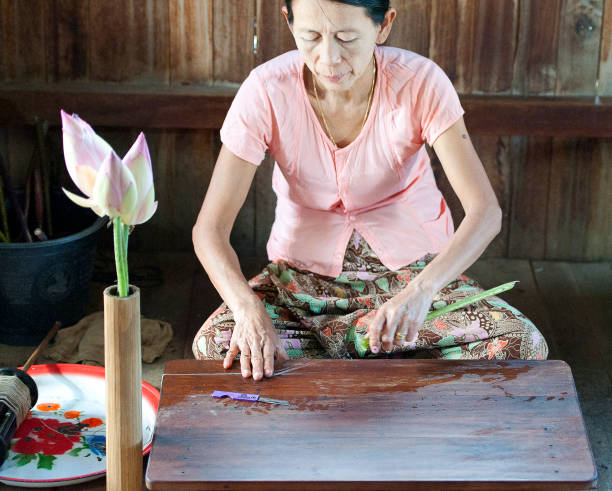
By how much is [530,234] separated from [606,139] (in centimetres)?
43

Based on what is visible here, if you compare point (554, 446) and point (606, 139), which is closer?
point (554, 446)

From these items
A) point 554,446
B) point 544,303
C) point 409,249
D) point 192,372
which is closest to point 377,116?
point 409,249

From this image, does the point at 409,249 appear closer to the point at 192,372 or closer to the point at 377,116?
the point at 377,116

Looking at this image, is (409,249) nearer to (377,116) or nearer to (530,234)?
(377,116)

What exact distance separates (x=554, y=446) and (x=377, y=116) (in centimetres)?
97

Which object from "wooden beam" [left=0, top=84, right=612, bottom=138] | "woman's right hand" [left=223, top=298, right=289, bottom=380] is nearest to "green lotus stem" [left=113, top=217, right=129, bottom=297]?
"woman's right hand" [left=223, top=298, right=289, bottom=380]

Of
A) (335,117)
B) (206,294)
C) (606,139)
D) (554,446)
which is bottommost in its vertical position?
(206,294)

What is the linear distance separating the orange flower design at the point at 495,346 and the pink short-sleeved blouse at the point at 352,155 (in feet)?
1.16

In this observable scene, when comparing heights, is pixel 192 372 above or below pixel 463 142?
below

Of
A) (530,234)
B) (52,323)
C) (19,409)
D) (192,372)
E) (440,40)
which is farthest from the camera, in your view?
(530,234)

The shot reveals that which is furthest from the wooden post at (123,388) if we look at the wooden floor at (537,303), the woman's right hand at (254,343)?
the wooden floor at (537,303)

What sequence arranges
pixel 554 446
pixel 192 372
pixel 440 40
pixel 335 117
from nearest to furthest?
pixel 554 446 → pixel 192 372 → pixel 335 117 → pixel 440 40

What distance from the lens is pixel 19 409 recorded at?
81.5 inches

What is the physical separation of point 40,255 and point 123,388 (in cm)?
124
